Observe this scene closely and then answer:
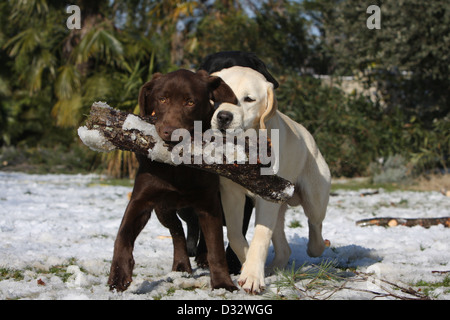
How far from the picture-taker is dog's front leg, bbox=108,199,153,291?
317 cm

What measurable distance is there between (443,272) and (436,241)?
1.62 metres

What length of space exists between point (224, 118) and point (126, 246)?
0.99 metres

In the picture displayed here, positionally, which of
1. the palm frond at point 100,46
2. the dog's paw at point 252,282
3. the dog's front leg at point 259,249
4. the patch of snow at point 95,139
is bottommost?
the dog's paw at point 252,282

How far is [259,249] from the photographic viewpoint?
346 centimetres

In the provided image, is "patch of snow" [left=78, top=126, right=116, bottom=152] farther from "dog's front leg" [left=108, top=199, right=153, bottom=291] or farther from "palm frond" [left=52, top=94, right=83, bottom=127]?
"palm frond" [left=52, top=94, right=83, bottom=127]

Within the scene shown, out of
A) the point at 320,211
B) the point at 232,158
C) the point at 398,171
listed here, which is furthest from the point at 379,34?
the point at 232,158

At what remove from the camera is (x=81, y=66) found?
14531mm

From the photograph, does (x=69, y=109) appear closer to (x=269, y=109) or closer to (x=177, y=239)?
(x=177, y=239)

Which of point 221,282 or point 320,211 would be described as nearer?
point 221,282

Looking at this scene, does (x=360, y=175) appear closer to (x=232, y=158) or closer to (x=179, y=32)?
(x=179, y=32)

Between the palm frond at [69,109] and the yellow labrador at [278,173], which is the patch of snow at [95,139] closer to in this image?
the yellow labrador at [278,173]

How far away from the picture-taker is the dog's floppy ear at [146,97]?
3.47 meters

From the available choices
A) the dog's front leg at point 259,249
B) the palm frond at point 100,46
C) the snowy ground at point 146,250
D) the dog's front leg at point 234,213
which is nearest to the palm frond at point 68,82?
the palm frond at point 100,46

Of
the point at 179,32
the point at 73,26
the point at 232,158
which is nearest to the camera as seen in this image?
the point at 232,158
